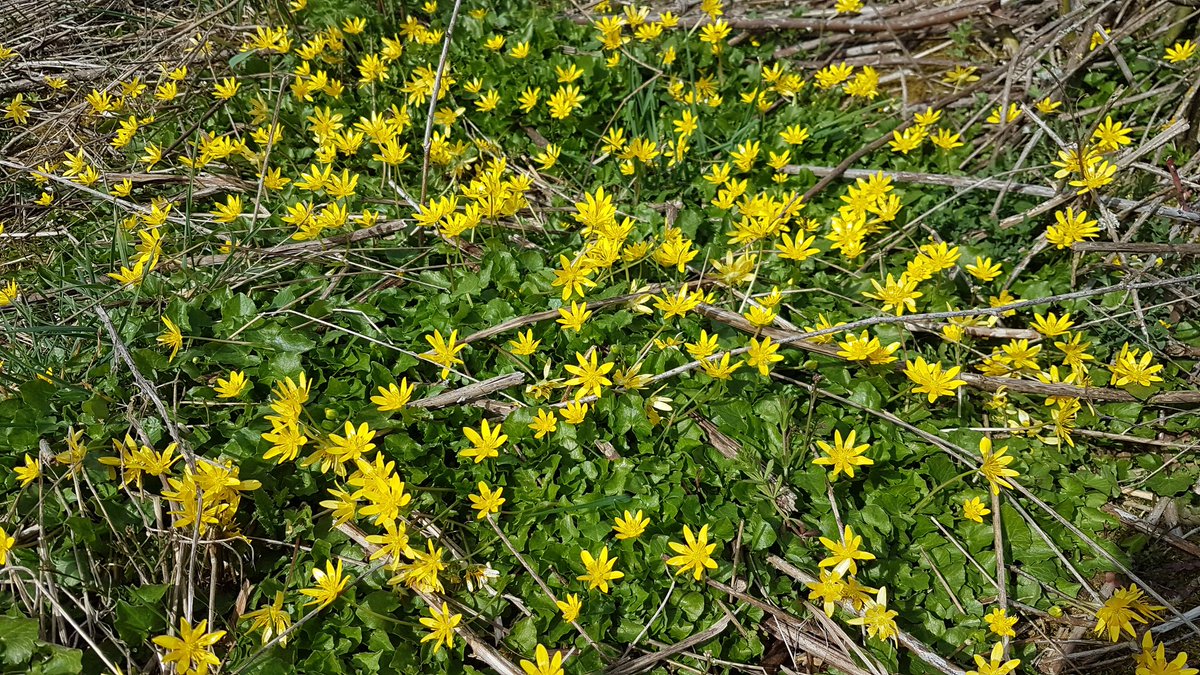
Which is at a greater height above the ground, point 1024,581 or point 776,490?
point 776,490

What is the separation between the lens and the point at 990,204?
10.4 ft

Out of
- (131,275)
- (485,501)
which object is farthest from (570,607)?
(131,275)

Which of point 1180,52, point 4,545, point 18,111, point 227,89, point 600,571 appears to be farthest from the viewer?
point 18,111

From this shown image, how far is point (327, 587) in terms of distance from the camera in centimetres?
195

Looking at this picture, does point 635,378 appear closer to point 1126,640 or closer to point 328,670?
point 328,670

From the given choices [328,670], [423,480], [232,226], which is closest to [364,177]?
[232,226]

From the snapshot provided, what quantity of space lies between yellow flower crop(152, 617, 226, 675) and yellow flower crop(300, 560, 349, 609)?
226 millimetres

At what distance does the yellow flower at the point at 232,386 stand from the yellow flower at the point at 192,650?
2.34 feet

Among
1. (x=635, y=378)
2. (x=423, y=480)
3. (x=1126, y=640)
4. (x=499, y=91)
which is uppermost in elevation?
(x=499, y=91)

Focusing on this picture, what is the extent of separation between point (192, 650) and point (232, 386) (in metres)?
0.79

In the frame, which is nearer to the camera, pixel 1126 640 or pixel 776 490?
pixel 1126 640

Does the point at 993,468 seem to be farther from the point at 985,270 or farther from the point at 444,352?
the point at 444,352

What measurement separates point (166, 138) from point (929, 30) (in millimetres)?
4011

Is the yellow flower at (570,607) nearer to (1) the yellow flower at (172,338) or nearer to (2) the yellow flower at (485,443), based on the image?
(2) the yellow flower at (485,443)
